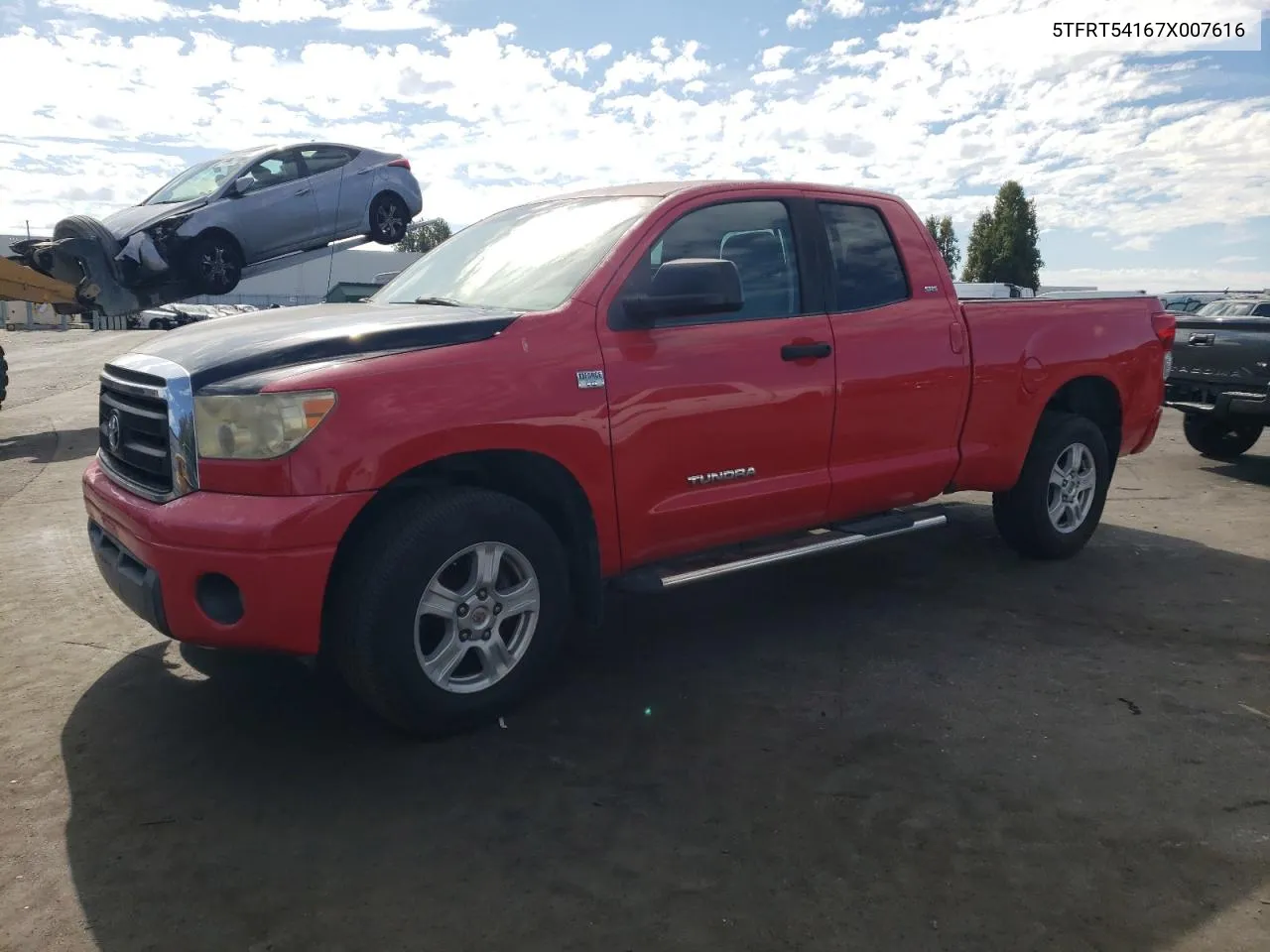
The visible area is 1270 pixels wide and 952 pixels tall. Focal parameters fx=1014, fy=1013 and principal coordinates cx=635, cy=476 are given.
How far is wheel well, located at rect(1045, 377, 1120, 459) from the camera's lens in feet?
18.6

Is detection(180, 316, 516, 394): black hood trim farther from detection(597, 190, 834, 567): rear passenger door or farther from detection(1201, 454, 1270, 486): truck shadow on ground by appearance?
detection(1201, 454, 1270, 486): truck shadow on ground

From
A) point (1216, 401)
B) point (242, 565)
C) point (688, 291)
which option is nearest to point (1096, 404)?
point (688, 291)

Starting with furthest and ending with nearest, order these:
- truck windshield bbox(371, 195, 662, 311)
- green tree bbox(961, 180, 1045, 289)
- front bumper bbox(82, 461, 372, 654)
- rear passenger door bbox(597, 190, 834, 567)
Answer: green tree bbox(961, 180, 1045, 289), truck windshield bbox(371, 195, 662, 311), rear passenger door bbox(597, 190, 834, 567), front bumper bbox(82, 461, 372, 654)

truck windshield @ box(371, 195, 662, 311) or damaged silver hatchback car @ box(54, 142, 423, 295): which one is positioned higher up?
damaged silver hatchback car @ box(54, 142, 423, 295)

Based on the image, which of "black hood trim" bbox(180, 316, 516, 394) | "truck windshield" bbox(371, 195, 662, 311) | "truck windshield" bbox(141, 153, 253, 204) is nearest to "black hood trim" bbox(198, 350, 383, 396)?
"black hood trim" bbox(180, 316, 516, 394)

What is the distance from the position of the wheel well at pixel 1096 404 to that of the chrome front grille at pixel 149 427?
14.4 ft

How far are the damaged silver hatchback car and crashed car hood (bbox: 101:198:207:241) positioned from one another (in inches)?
0.7

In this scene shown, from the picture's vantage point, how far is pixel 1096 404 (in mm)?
5844

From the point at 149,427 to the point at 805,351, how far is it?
2.49m

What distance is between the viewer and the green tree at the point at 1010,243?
64.9 meters

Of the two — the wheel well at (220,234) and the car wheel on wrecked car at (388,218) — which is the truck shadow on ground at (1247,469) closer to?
the car wheel on wrecked car at (388,218)

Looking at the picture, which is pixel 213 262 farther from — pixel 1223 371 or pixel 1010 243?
pixel 1010 243

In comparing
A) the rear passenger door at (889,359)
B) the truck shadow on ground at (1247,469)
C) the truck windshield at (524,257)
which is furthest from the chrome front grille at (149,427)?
the truck shadow on ground at (1247,469)

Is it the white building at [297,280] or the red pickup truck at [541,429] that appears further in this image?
the white building at [297,280]
